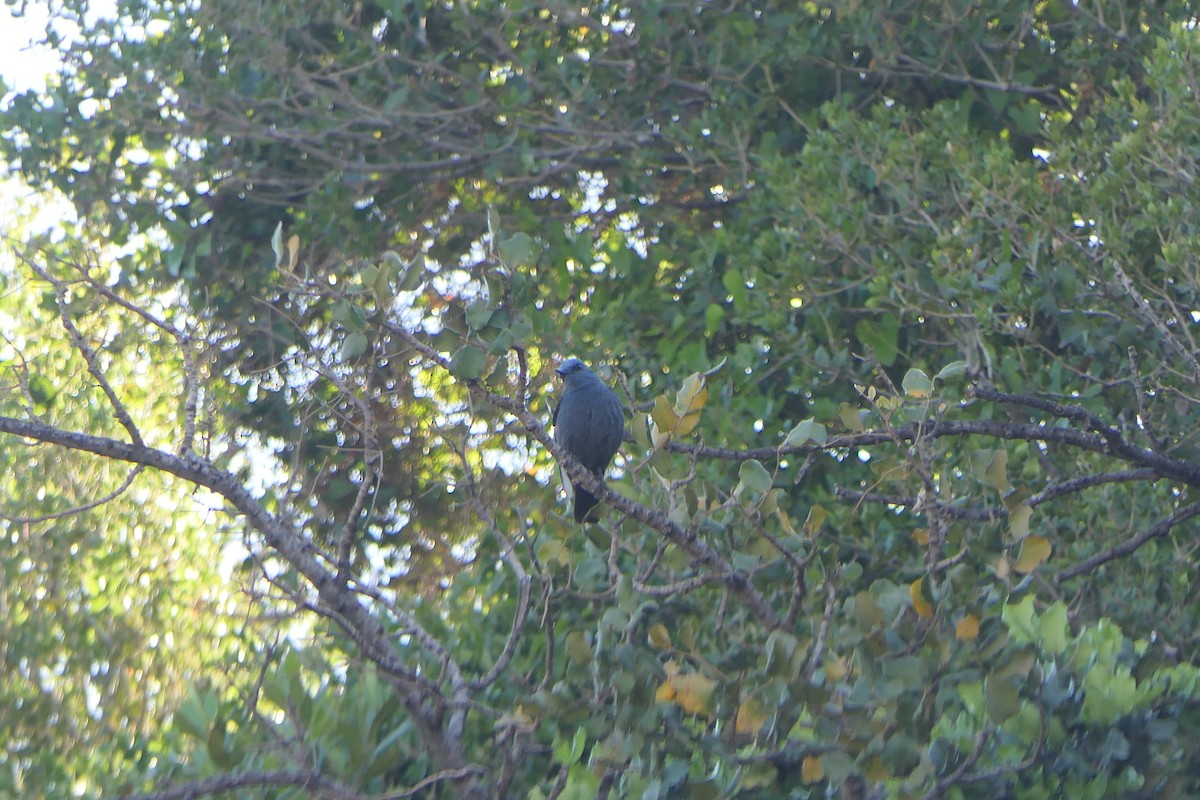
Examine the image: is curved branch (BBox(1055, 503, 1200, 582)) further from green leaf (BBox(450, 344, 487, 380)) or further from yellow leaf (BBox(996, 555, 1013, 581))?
green leaf (BBox(450, 344, 487, 380))

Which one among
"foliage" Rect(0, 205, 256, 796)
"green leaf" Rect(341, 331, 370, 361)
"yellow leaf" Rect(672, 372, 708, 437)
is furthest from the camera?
"foliage" Rect(0, 205, 256, 796)

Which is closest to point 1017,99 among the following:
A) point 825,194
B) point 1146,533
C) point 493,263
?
point 825,194

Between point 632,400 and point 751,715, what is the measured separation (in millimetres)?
1172

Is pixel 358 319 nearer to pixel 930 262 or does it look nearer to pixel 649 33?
pixel 930 262

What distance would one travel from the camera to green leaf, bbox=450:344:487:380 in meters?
3.40

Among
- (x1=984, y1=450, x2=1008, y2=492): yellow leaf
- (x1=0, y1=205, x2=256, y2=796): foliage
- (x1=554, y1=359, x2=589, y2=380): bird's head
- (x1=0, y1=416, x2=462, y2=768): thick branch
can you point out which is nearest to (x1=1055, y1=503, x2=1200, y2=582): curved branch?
(x1=984, y1=450, x2=1008, y2=492): yellow leaf

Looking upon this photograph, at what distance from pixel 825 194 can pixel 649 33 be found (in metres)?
1.43

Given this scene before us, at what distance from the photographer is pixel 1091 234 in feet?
18.7

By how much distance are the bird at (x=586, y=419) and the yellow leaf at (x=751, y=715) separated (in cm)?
238

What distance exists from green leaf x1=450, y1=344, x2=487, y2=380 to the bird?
229cm

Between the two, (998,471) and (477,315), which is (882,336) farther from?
(477,315)

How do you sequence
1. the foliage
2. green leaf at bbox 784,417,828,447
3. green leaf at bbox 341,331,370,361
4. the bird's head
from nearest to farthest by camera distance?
green leaf at bbox 341,331,370,361, green leaf at bbox 784,417,828,447, the bird's head, the foliage

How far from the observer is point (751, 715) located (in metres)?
3.28

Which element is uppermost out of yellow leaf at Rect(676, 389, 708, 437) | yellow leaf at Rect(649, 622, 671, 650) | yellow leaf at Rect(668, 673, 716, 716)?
yellow leaf at Rect(676, 389, 708, 437)
